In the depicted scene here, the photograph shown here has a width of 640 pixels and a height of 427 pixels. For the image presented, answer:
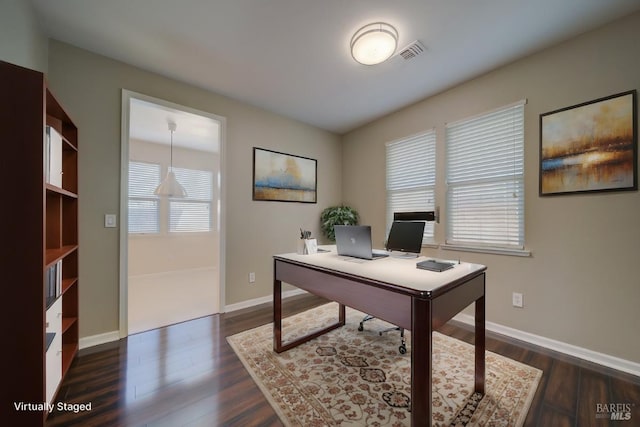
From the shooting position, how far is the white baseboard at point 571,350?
1.78 meters

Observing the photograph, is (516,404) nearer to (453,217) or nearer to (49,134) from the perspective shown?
(453,217)

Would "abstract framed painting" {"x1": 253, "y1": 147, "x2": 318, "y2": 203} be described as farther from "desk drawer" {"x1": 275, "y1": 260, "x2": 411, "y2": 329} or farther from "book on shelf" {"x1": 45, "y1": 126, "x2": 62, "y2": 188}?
"book on shelf" {"x1": 45, "y1": 126, "x2": 62, "y2": 188}

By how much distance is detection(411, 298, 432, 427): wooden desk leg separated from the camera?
42.3 inches

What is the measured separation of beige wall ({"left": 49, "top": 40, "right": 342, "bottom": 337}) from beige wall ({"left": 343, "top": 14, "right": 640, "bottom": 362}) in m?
2.29

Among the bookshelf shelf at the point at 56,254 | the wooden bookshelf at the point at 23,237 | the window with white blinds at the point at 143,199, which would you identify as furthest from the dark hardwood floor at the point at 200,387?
the window with white blinds at the point at 143,199

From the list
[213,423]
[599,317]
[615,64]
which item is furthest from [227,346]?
[615,64]

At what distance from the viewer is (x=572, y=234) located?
6.64 feet

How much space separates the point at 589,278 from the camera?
6.38 feet

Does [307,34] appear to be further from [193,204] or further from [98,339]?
[193,204]

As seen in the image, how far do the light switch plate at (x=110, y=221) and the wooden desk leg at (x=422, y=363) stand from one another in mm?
2664

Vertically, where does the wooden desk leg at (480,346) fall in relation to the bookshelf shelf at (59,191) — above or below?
below

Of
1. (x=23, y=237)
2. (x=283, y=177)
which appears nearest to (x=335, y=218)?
(x=283, y=177)

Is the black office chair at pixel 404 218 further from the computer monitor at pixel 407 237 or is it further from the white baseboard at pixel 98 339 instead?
the white baseboard at pixel 98 339

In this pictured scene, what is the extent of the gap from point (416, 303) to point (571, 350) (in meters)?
2.02
